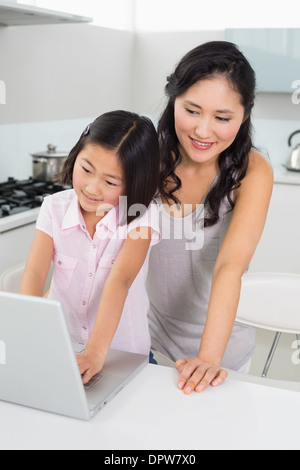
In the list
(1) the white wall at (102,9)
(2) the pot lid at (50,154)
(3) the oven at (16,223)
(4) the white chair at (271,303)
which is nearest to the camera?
(4) the white chair at (271,303)

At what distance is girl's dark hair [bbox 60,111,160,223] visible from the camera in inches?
50.2

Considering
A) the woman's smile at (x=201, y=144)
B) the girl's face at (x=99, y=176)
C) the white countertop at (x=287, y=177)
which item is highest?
the woman's smile at (x=201, y=144)

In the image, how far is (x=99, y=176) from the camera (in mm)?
1258

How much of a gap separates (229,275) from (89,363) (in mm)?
388

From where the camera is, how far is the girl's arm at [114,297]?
111 cm

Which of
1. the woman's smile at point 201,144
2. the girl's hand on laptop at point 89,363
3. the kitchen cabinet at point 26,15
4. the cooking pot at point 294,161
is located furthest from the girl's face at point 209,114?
the cooking pot at point 294,161

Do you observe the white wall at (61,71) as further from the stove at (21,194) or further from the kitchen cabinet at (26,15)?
the stove at (21,194)

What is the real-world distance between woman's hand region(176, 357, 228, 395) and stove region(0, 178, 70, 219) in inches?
59.8

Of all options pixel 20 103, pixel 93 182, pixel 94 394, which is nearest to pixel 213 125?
pixel 93 182

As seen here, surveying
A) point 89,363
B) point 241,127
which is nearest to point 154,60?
point 241,127

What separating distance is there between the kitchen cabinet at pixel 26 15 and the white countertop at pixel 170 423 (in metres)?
1.59

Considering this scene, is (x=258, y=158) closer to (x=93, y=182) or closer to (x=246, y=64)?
(x=246, y=64)

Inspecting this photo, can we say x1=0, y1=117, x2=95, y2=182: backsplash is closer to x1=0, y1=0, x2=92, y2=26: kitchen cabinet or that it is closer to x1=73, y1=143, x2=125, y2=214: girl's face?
x1=0, y1=0, x2=92, y2=26: kitchen cabinet

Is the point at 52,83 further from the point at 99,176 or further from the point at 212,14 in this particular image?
the point at 99,176
